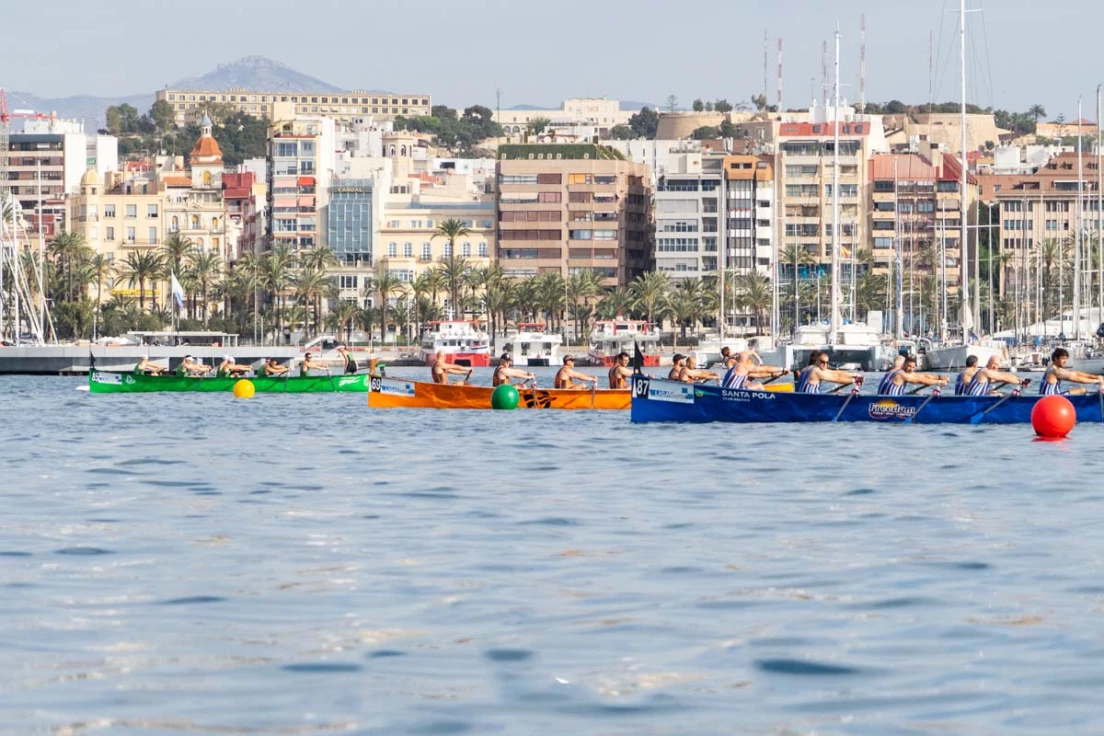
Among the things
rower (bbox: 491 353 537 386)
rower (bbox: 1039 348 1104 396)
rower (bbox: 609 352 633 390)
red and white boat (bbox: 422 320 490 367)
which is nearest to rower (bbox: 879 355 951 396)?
rower (bbox: 1039 348 1104 396)

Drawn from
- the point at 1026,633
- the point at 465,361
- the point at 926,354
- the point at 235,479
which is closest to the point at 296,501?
the point at 235,479

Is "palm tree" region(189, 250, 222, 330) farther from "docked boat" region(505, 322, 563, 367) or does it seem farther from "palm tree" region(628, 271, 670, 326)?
"palm tree" region(628, 271, 670, 326)

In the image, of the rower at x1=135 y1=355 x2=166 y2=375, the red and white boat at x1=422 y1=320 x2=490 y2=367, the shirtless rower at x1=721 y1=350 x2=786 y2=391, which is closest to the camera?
the shirtless rower at x1=721 y1=350 x2=786 y2=391

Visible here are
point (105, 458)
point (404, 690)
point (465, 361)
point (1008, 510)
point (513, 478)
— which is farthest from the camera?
point (465, 361)

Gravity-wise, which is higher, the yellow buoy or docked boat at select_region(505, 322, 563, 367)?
docked boat at select_region(505, 322, 563, 367)

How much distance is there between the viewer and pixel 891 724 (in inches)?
522

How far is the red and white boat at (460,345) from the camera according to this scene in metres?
162

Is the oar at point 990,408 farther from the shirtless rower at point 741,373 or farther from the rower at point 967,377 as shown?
the shirtless rower at point 741,373

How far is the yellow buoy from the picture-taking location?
73188mm

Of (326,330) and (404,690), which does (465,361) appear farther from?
(404,690)

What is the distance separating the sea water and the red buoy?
439 centimetres

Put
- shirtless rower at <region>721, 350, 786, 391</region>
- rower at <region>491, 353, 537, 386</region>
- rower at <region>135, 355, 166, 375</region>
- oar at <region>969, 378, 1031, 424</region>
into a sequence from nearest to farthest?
oar at <region>969, 378, 1031, 424</region> < shirtless rower at <region>721, 350, 786, 391</region> < rower at <region>491, 353, 537, 386</region> < rower at <region>135, 355, 166, 375</region>

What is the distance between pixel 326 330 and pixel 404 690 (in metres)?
180

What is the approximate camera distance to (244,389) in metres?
73.4
